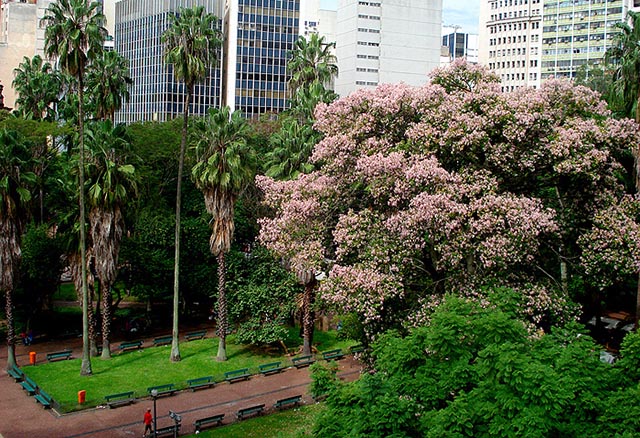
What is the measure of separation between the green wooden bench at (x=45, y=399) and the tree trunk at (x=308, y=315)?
43.1 feet

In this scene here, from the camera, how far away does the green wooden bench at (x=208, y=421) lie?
27.4 metres

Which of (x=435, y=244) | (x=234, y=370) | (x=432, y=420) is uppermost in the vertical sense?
(x=435, y=244)

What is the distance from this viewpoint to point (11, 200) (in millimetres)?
32562

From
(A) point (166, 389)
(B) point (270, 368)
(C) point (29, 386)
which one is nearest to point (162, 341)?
(B) point (270, 368)

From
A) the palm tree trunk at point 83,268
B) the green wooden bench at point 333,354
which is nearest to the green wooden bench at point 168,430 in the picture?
the palm tree trunk at point 83,268

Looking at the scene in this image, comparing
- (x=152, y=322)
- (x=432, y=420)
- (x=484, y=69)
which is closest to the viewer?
(x=432, y=420)

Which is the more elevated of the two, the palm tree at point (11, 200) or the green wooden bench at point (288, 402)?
the palm tree at point (11, 200)

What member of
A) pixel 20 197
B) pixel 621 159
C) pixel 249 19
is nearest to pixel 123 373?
pixel 20 197

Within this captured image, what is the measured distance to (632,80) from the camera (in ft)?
97.9

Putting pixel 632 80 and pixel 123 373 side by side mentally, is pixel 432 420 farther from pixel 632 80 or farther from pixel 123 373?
pixel 123 373

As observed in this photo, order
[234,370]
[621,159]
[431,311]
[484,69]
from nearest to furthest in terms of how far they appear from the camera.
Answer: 1. [431,311]
2. [484,69]
3. [621,159]
4. [234,370]

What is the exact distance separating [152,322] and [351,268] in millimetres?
26786

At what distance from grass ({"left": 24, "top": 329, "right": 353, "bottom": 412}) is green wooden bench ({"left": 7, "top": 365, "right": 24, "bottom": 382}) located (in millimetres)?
518

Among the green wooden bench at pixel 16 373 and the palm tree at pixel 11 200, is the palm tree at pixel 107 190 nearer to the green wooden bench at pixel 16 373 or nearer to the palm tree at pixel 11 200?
the palm tree at pixel 11 200
